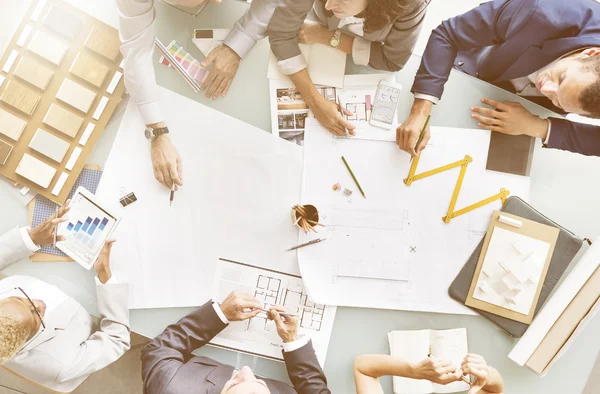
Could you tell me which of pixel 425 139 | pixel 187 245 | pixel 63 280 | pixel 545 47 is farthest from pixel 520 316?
pixel 63 280

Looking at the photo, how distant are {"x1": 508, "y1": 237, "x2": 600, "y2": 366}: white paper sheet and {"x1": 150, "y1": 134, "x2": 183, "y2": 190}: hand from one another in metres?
1.17

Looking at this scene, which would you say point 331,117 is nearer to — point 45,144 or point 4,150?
point 45,144

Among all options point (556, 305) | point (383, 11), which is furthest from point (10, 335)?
point (556, 305)

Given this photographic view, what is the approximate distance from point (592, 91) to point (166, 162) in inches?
46.3

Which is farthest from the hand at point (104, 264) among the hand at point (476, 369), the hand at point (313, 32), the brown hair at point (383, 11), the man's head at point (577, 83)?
the man's head at point (577, 83)

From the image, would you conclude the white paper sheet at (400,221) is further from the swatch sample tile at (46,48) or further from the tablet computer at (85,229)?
the swatch sample tile at (46,48)

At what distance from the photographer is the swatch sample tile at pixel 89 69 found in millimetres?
1351

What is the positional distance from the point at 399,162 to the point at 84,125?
0.99 meters

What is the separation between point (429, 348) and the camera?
1385 millimetres

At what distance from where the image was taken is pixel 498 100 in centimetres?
141

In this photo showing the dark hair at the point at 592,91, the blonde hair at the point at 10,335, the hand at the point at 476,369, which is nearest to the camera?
the dark hair at the point at 592,91

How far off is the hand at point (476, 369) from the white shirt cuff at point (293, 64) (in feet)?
3.34

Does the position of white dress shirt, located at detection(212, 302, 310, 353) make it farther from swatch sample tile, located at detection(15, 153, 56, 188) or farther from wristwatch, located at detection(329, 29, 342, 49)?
wristwatch, located at detection(329, 29, 342, 49)

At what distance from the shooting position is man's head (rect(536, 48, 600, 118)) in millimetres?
1066
